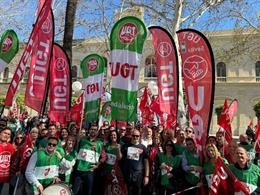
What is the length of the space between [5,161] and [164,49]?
4.12m

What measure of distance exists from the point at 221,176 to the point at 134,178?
222 centimetres

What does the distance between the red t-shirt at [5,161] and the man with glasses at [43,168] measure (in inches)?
37.3

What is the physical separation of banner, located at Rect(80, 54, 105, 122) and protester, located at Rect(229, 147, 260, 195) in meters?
4.88

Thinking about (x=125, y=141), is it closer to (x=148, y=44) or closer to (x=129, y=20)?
(x=129, y=20)

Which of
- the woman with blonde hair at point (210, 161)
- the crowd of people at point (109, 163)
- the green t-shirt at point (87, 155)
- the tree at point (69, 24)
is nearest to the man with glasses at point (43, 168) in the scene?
the crowd of people at point (109, 163)

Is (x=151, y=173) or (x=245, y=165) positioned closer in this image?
(x=245, y=165)

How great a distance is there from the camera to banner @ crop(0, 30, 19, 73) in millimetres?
9539

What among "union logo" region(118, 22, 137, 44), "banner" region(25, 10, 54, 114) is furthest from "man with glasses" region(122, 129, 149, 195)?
"banner" region(25, 10, 54, 114)

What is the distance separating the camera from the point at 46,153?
6301 mm

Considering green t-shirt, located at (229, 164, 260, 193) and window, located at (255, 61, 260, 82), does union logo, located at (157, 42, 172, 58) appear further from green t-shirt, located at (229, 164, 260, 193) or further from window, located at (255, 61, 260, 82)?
window, located at (255, 61, 260, 82)

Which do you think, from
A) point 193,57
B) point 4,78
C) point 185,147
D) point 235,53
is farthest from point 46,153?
point 4,78

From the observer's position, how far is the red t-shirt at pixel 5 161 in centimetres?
697

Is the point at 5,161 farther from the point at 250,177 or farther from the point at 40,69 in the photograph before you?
the point at 250,177

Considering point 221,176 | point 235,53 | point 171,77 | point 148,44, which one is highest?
point 148,44
